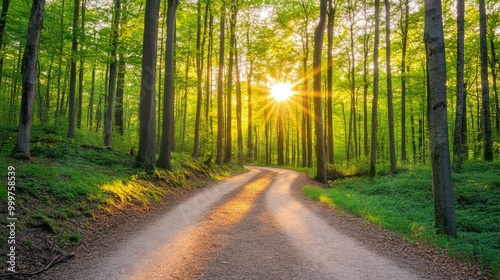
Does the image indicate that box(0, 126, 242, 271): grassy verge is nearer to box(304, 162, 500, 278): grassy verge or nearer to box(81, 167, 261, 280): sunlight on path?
box(81, 167, 261, 280): sunlight on path

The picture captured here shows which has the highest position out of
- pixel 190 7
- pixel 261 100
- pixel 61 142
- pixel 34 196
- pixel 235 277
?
pixel 190 7

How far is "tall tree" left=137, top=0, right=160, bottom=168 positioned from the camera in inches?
462

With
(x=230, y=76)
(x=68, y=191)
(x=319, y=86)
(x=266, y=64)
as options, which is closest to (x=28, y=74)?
(x=68, y=191)

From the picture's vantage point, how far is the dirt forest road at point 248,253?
4633mm

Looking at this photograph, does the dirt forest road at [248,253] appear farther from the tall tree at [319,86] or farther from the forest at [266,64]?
the tall tree at [319,86]

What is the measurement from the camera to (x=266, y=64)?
30.6 meters

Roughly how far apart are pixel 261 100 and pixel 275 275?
103ft

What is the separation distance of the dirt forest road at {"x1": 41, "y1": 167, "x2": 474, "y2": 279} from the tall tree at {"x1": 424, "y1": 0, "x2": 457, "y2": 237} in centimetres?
153

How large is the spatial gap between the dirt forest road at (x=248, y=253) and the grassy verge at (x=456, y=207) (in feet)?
3.00

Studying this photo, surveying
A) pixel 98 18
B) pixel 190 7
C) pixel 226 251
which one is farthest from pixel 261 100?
pixel 226 251

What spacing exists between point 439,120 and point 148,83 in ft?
34.0

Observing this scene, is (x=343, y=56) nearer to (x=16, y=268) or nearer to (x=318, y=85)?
(x=318, y=85)

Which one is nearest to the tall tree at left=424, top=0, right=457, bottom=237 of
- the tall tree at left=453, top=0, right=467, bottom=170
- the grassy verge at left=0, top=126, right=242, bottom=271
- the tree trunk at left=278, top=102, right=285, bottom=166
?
the grassy verge at left=0, top=126, right=242, bottom=271

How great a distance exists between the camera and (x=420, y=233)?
6.50 m
